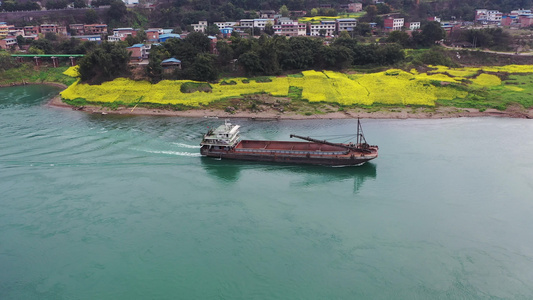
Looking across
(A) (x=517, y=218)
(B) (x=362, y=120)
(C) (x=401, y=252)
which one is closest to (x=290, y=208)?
(C) (x=401, y=252)

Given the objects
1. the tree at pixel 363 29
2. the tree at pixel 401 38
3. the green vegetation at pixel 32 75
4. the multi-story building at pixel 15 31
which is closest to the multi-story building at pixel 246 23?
the tree at pixel 363 29

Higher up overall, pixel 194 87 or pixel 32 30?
pixel 32 30

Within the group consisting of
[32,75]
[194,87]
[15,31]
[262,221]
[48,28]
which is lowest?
[262,221]

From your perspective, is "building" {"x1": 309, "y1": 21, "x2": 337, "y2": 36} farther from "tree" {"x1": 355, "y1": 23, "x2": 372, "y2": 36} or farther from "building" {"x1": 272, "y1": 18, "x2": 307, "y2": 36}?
"tree" {"x1": 355, "y1": 23, "x2": 372, "y2": 36}

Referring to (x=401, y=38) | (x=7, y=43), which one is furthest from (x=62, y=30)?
(x=401, y=38)

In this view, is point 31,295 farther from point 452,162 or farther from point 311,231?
point 452,162

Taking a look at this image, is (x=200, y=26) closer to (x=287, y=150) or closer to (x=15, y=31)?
(x=15, y=31)

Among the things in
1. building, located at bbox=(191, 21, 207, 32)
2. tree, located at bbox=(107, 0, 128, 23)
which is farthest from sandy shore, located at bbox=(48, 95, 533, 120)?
tree, located at bbox=(107, 0, 128, 23)

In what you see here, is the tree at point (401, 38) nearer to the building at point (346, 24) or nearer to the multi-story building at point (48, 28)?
the building at point (346, 24)
